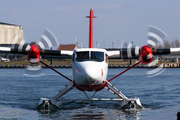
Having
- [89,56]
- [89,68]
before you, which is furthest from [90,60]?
[89,68]

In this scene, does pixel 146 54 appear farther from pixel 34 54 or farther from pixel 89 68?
pixel 34 54

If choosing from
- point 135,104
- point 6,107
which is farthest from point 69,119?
point 6,107

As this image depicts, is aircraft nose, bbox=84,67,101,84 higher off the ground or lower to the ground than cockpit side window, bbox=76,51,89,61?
lower

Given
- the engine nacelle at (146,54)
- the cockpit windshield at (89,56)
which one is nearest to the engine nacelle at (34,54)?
the cockpit windshield at (89,56)

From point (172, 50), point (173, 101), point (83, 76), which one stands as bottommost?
point (173, 101)

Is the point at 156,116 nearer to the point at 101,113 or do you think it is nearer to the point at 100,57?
the point at 101,113

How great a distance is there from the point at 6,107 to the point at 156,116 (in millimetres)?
9487

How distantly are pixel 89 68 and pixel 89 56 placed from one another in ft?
3.57

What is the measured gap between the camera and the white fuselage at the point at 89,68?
1377 cm

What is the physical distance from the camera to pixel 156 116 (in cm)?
1606

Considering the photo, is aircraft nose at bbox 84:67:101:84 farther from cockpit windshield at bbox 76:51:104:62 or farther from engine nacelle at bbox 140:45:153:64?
engine nacelle at bbox 140:45:153:64

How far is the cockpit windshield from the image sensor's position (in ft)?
48.1

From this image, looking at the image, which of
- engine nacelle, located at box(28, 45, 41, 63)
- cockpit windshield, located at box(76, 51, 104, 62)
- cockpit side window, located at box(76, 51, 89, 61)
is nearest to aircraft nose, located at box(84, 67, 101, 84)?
cockpit windshield, located at box(76, 51, 104, 62)

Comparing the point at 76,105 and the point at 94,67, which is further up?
the point at 94,67
